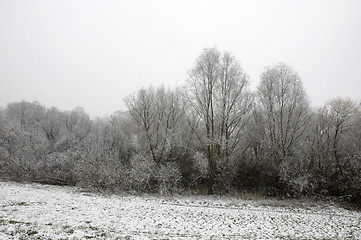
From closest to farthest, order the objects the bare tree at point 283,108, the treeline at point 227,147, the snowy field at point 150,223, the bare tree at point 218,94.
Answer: the snowy field at point 150,223 → the treeline at point 227,147 → the bare tree at point 283,108 → the bare tree at point 218,94

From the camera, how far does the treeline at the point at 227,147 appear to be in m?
21.4

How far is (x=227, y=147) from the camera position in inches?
915

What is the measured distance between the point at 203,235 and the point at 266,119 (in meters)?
18.0

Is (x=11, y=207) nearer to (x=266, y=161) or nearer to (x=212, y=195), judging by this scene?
(x=212, y=195)

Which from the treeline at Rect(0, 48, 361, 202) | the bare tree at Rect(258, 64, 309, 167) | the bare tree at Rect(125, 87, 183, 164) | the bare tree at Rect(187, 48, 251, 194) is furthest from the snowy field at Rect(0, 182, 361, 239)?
the bare tree at Rect(125, 87, 183, 164)

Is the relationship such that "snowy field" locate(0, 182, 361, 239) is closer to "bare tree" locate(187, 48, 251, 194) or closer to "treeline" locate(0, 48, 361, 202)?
"treeline" locate(0, 48, 361, 202)

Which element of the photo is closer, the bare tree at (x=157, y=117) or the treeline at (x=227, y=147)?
the treeline at (x=227, y=147)

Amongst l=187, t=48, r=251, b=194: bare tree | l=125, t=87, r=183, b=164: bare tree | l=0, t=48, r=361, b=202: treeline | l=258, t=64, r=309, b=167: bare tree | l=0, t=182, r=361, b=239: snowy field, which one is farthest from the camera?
l=125, t=87, r=183, b=164: bare tree

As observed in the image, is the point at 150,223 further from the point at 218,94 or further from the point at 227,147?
the point at 218,94

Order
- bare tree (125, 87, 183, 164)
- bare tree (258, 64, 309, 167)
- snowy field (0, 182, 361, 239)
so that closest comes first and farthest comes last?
snowy field (0, 182, 361, 239) < bare tree (258, 64, 309, 167) < bare tree (125, 87, 183, 164)

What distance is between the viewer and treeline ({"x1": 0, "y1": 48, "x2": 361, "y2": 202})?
2138 cm

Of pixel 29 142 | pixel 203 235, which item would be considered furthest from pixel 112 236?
pixel 29 142

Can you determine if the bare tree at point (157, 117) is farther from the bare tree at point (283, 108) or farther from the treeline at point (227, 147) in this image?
the bare tree at point (283, 108)

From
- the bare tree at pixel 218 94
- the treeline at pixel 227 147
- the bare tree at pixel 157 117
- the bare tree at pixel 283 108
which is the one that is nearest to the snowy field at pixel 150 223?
the treeline at pixel 227 147
